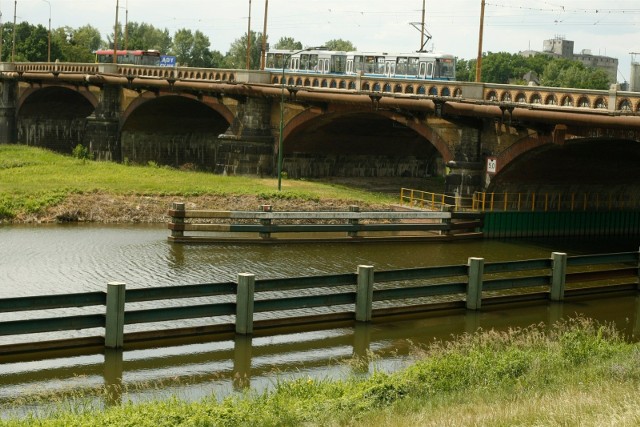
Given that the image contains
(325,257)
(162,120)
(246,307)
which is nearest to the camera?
(246,307)

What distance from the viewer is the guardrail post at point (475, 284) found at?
2414 centimetres

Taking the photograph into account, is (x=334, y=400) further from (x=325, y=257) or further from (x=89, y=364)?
(x=325, y=257)

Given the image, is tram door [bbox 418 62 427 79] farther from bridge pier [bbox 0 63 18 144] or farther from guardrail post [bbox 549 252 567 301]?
bridge pier [bbox 0 63 18 144]

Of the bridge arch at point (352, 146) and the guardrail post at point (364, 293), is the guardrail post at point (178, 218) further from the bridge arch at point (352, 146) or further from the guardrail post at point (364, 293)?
the bridge arch at point (352, 146)

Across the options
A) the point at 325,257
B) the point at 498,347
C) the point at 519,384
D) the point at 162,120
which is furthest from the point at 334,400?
the point at 162,120

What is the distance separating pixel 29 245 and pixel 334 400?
74.4 ft

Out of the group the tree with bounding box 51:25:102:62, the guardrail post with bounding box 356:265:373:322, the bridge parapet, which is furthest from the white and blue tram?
the tree with bounding box 51:25:102:62

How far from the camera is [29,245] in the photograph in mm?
34438

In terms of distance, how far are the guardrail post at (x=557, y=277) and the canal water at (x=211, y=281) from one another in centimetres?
47

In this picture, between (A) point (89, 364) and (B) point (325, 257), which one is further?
(B) point (325, 257)

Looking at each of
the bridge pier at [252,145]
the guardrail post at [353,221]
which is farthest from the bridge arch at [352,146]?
the guardrail post at [353,221]

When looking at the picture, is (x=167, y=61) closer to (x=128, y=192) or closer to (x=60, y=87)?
(x=60, y=87)

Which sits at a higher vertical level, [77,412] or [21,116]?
[21,116]

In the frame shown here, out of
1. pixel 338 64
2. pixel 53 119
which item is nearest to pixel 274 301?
pixel 338 64
